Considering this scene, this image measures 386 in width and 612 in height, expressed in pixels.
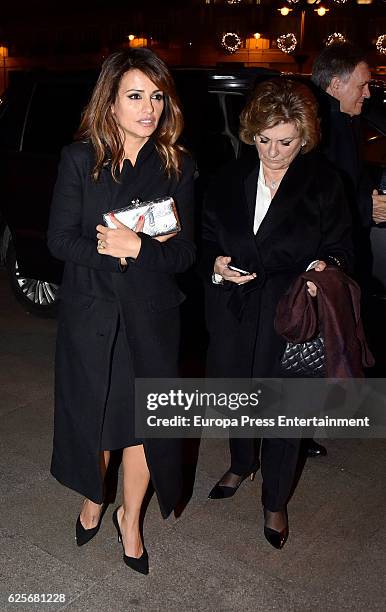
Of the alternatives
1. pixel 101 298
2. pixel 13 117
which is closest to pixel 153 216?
pixel 101 298

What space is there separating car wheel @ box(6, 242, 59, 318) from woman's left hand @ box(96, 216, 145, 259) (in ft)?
10.8

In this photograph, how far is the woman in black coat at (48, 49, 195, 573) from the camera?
7.72 feet

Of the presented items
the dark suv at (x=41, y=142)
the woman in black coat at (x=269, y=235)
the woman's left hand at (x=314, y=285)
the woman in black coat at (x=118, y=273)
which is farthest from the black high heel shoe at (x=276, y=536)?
the dark suv at (x=41, y=142)

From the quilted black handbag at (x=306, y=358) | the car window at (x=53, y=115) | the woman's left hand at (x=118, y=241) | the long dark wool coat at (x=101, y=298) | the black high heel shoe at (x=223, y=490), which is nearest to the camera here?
the woman's left hand at (x=118, y=241)

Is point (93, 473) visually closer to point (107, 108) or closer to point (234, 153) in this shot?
point (107, 108)

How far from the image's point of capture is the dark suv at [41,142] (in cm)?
445

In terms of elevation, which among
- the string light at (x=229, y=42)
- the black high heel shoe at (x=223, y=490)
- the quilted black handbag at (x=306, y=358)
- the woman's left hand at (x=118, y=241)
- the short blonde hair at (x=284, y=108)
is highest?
the string light at (x=229, y=42)

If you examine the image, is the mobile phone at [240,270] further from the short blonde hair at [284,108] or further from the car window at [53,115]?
the car window at [53,115]

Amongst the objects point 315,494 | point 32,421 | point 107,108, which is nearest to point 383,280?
point 315,494

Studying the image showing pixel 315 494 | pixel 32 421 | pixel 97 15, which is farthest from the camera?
pixel 97 15

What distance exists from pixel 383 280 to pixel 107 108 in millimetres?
2456

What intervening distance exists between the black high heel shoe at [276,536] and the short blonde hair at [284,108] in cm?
152

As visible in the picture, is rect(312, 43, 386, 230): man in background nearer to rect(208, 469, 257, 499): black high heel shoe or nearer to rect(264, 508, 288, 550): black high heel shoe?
rect(208, 469, 257, 499): black high heel shoe

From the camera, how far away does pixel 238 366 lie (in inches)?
114
